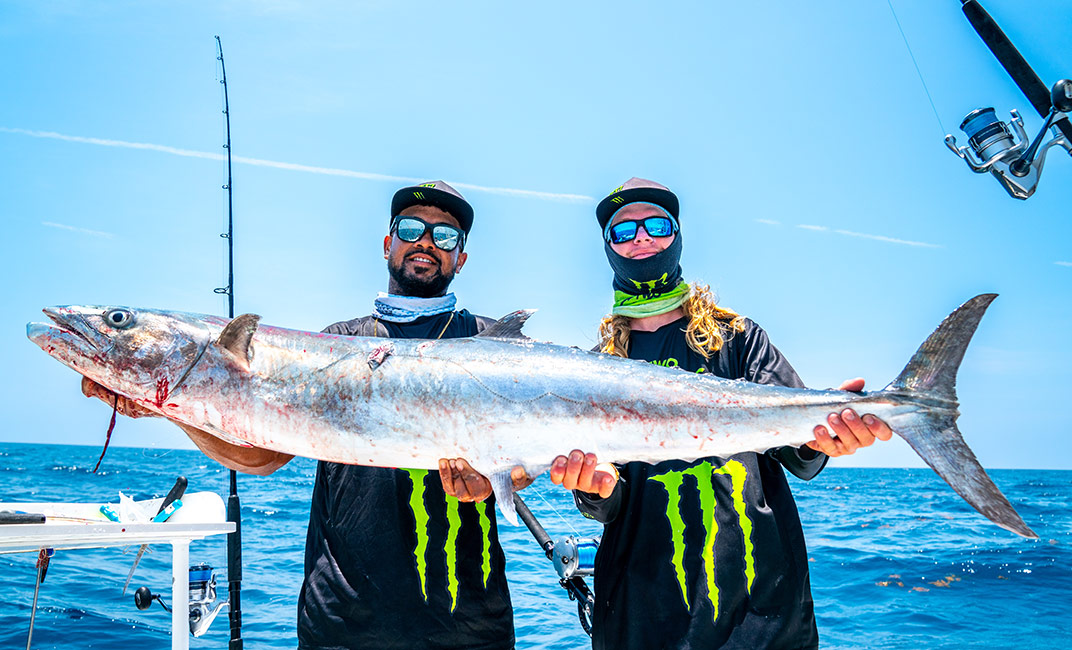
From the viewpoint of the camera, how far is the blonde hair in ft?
10.3

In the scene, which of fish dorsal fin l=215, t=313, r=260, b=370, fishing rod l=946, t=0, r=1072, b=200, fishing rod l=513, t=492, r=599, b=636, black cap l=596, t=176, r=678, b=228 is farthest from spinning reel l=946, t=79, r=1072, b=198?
fish dorsal fin l=215, t=313, r=260, b=370

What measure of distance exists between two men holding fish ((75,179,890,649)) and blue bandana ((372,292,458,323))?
2 centimetres

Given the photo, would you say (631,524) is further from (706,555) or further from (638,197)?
(638,197)

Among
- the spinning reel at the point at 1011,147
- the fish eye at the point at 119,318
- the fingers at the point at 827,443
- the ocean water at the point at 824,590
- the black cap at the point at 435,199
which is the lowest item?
the ocean water at the point at 824,590

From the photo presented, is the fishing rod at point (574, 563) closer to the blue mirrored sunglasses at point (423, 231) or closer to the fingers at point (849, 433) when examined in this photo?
the blue mirrored sunglasses at point (423, 231)

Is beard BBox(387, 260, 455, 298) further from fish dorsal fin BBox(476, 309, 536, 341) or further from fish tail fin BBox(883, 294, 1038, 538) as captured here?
fish tail fin BBox(883, 294, 1038, 538)

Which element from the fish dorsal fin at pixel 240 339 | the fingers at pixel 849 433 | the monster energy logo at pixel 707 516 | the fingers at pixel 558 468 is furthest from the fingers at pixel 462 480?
the fingers at pixel 849 433

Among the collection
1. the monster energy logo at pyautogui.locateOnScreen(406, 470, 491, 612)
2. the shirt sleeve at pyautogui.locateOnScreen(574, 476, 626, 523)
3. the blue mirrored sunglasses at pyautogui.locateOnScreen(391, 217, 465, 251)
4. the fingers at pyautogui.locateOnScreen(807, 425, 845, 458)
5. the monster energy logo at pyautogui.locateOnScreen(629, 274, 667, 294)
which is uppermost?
the blue mirrored sunglasses at pyautogui.locateOnScreen(391, 217, 465, 251)

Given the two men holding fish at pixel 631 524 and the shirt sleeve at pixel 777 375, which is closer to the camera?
the two men holding fish at pixel 631 524

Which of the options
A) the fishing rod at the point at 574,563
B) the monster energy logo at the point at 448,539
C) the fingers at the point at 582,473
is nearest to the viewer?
the fingers at the point at 582,473

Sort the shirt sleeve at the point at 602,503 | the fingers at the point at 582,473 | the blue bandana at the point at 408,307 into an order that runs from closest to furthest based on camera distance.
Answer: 1. the fingers at the point at 582,473
2. the shirt sleeve at the point at 602,503
3. the blue bandana at the point at 408,307

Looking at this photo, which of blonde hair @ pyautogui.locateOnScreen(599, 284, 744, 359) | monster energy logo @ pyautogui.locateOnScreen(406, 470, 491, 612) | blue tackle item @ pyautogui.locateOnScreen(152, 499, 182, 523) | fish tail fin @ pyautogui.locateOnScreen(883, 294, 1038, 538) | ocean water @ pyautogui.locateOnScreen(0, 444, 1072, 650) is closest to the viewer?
fish tail fin @ pyautogui.locateOnScreen(883, 294, 1038, 538)

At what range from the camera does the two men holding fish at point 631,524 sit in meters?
2.72

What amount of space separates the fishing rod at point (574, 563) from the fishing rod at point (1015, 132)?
3.84 m
